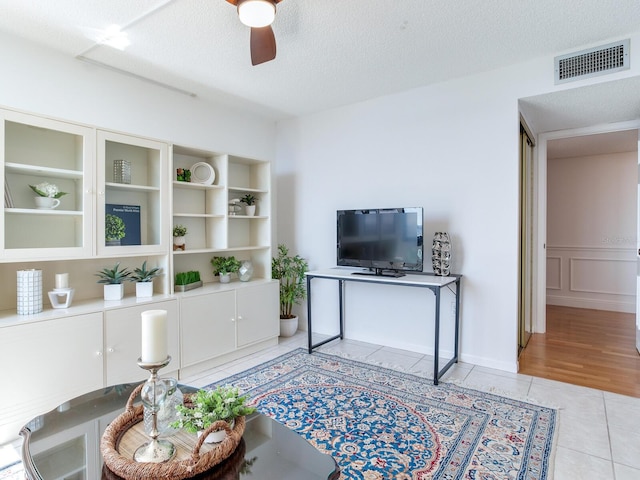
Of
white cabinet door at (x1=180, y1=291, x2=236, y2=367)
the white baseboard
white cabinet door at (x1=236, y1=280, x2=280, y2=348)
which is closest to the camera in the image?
white cabinet door at (x1=180, y1=291, x2=236, y2=367)

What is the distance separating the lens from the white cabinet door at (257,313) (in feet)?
11.4

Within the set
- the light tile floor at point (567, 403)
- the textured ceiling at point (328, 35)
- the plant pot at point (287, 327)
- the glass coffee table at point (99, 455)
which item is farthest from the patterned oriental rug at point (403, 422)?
the textured ceiling at point (328, 35)

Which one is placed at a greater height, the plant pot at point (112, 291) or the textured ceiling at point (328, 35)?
the textured ceiling at point (328, 35)

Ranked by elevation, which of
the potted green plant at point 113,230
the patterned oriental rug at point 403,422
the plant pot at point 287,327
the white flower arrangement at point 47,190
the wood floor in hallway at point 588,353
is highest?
the white flower arrangement at point 47,190

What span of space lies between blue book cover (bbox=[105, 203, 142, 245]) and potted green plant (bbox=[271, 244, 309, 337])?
5.06ft

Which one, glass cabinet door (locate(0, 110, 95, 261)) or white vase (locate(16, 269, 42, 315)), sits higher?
glass cabinet door (locate(0, 110, 95, 261))

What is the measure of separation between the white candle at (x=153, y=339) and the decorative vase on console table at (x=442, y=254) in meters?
2.55

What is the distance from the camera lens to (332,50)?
2709 mm

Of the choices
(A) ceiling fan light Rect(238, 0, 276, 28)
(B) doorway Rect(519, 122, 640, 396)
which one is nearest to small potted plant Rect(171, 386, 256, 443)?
(A) ceiling fan light Rect(238, 0, 276, 28)

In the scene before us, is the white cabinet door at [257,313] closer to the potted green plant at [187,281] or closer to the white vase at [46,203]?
the potted green plant at [187,281]

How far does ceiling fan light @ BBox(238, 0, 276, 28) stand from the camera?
5.49 feet

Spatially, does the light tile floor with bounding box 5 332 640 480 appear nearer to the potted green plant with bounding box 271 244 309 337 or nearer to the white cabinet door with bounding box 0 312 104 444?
the potted green plant with bounding box 271 244 309 337

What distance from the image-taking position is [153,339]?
3.76 ft

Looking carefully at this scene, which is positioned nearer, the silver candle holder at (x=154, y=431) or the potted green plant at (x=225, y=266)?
the silver candle holder at (x=154, y=431)
